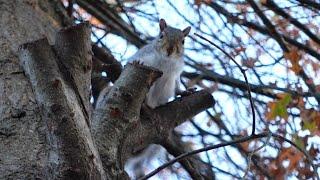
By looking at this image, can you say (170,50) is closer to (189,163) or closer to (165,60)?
(165,60)

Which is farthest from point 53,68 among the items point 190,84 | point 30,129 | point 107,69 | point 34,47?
point 190,84

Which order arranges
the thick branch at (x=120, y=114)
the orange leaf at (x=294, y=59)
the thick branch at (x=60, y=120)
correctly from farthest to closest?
the orange leaf at (x=294, y=59)
the thick branch at (x=120, y=114)
the thick branch at (x=60, y=120)

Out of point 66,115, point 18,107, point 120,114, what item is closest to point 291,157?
point 120,114

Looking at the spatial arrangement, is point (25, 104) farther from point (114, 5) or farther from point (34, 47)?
point (114, 5)

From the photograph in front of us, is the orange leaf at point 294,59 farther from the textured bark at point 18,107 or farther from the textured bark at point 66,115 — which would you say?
the textured bark at point 18,107

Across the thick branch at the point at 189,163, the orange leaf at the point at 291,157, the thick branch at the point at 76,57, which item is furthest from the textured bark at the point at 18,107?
the orange leaf at the point at 291,157

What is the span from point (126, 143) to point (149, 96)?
111cm

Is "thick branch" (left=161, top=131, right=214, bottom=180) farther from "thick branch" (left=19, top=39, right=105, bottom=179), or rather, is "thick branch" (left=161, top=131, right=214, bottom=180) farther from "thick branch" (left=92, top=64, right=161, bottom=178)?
"thick branch" (left=19, top=39, right=105, bottom=179)

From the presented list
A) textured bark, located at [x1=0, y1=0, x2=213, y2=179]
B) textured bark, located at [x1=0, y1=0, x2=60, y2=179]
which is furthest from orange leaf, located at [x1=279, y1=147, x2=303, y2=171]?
textured bark, located at [x1=0, y1=0, x2=60, y2=179]

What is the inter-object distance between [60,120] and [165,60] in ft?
6.40

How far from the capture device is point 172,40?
3.68 meters

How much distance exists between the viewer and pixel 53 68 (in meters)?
1.71

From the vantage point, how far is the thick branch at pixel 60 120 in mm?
1455

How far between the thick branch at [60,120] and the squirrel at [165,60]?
132 centimetres
